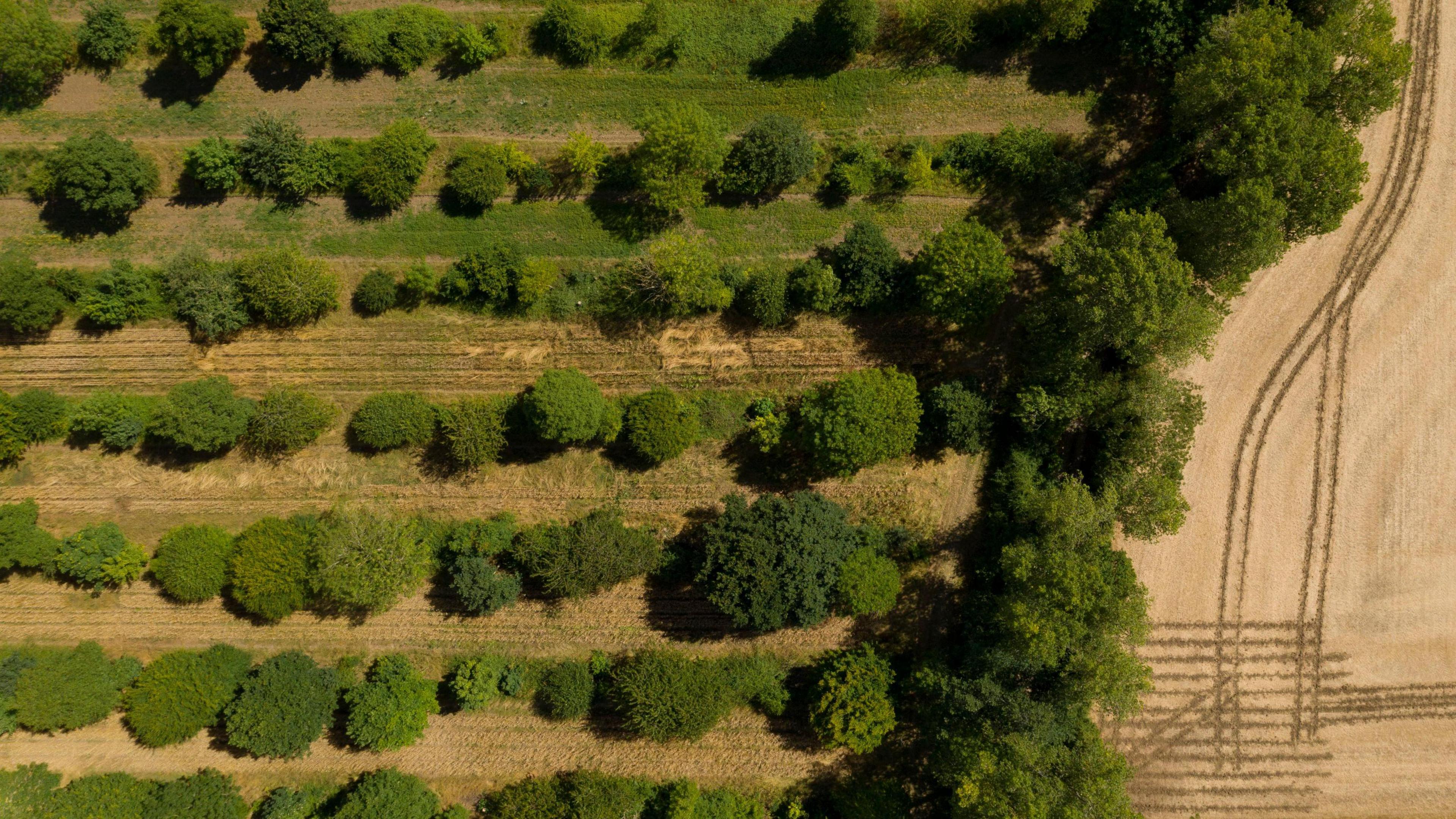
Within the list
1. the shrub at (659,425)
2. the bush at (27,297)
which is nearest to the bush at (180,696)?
the bush at (27,297)

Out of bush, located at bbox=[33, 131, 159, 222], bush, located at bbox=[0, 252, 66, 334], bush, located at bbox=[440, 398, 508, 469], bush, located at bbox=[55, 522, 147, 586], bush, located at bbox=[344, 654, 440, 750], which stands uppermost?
Result: bush, located at bbox=[33, 131, 159, 222]

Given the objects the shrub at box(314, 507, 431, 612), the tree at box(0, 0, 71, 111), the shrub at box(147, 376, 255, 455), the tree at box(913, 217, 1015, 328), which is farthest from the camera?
the shrub at box(147, 376, 255, 455)

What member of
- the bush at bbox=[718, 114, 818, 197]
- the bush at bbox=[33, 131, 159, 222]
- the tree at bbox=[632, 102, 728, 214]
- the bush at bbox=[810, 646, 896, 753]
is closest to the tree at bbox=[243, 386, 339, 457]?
the bush at bbox=[33, 131, 159, 222]

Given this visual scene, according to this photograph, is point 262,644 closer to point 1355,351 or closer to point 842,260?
point 842,260

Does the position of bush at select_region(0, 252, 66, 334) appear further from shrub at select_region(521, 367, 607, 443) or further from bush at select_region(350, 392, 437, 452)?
shrub at select_region(521, 367, 607, 443)

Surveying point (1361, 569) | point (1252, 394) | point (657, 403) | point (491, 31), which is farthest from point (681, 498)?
point (1361, 569)

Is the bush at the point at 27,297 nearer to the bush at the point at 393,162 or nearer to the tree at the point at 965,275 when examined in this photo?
the bush at the point at 393,162
